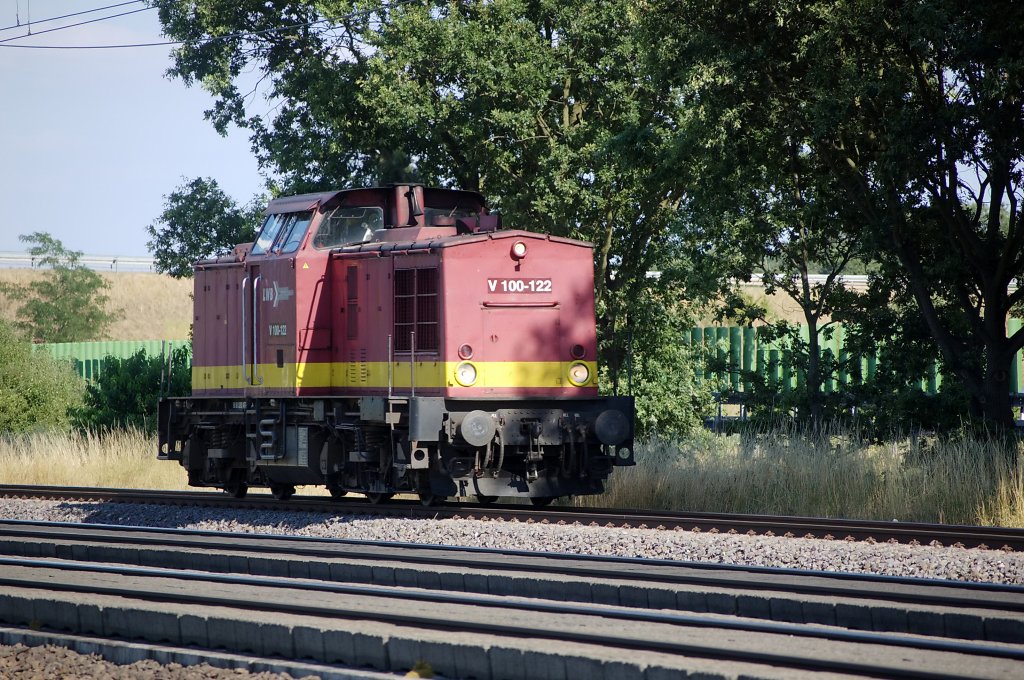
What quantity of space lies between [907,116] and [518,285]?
5.17m

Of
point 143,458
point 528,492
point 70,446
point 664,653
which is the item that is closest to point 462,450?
point 528,492

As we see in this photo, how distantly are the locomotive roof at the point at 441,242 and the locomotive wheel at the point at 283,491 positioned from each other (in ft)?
Result: 11.0

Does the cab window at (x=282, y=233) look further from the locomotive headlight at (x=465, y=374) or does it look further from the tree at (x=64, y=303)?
the tree at (x=64, y=303)

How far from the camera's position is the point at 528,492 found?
13203 mm

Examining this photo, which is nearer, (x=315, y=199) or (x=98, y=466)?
(x=315, y=199)

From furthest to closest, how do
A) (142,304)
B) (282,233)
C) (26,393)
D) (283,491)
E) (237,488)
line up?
(142,304)
(26,393)
(237,488)
(283,491)
(282,233)

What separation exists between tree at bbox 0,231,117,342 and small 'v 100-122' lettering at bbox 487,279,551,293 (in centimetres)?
4920

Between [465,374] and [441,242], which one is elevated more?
[441,242]

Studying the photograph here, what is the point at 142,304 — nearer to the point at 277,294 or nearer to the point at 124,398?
the point at 124,398

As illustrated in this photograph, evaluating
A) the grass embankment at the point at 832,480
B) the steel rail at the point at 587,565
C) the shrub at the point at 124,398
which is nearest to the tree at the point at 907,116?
the grass embankment at the point at 832,480

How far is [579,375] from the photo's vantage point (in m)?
13.8

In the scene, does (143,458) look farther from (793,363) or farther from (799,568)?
(799,568)

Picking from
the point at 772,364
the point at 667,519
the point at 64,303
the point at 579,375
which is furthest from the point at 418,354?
the point at 64,303

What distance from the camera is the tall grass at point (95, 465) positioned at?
1975 centimetres
